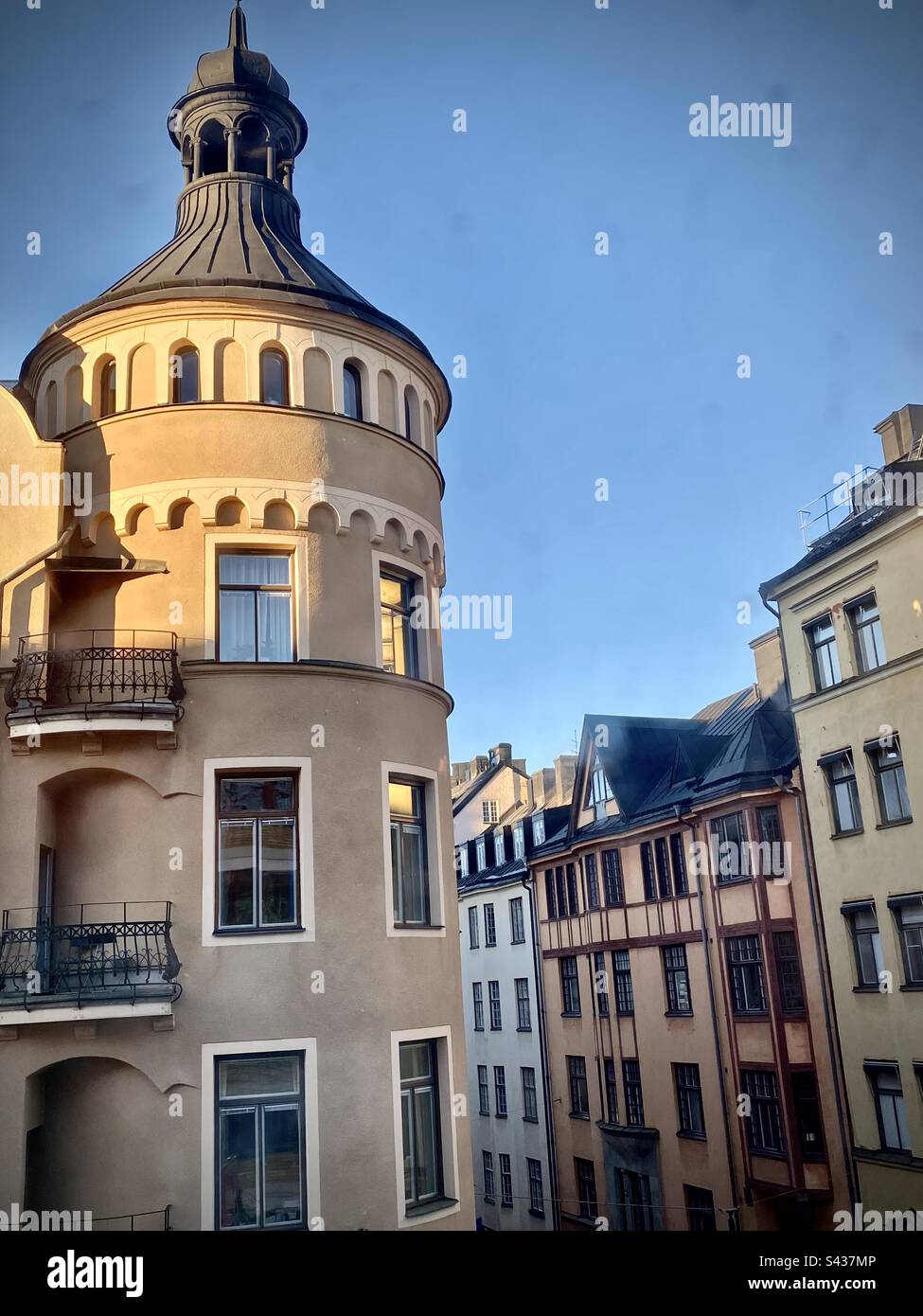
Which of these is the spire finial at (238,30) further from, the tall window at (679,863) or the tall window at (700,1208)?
the tall window at (700,1208)

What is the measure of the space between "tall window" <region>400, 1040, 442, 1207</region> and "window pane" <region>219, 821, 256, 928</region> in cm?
254

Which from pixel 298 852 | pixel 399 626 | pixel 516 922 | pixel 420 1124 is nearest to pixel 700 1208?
pixel 516 922

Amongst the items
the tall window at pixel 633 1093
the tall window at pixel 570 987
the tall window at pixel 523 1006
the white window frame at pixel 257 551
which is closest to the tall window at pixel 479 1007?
the tall window at pixel 523 1006

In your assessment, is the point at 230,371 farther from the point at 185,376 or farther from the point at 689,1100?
the point at 689,1100

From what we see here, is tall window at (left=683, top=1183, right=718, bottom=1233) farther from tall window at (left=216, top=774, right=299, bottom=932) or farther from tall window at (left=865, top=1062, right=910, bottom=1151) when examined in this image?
tall window at (left=216, top=774, right=299, bottom=932)

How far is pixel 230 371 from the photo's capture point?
15547 mm

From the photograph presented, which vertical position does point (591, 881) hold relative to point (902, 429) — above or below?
below

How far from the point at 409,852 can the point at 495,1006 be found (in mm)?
28986

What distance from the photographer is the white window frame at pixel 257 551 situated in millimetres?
14609

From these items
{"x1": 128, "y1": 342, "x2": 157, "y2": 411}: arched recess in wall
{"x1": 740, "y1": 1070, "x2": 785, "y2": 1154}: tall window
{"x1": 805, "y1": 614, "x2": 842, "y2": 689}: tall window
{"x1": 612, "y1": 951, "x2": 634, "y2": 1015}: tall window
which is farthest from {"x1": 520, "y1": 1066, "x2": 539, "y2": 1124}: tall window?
{"x1": 128, "y1": 342, "x2": 157, "y2": 411}: arched recess in wall

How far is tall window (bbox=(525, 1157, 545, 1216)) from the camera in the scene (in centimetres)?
3731

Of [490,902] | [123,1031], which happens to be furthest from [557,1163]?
[123,1031]

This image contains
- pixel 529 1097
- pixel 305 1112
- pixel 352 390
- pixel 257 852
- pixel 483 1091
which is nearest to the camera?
pixel 305 1112

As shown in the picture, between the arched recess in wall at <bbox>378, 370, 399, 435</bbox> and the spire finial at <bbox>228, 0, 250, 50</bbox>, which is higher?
the spire finial at <bbox>228, 0, 250, 50</bbox>
